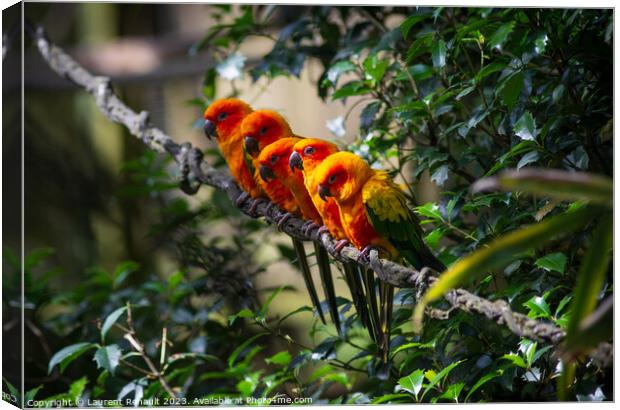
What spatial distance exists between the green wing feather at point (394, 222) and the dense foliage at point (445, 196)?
0.08 m

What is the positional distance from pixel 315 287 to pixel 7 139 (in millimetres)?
921

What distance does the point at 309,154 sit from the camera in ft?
5.91

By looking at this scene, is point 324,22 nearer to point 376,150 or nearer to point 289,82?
point 289,82

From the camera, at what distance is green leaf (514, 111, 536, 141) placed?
5.53 ft

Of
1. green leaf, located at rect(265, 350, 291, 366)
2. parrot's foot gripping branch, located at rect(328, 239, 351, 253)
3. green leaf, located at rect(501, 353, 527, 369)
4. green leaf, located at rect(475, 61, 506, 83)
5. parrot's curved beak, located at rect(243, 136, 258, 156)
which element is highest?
green leaf, located at rect(475, 61, 506, 83)

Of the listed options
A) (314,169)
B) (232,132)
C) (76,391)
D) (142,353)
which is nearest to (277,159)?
(314,169)

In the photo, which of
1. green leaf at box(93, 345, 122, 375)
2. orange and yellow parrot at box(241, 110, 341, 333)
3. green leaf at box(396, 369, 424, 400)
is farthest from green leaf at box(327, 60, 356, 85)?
green leaf at box(93, 345, 122, 375)

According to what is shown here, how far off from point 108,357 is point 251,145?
2.30ft

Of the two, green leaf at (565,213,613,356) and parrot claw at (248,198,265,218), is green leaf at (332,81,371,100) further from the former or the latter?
green leaf at (565,213,613,356)

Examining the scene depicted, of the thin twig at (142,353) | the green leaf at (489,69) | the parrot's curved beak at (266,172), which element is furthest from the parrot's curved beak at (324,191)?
the thin twig at (142,353)

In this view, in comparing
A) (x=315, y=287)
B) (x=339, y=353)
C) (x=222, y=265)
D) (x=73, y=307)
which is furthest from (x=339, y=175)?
(x=73, y=307)

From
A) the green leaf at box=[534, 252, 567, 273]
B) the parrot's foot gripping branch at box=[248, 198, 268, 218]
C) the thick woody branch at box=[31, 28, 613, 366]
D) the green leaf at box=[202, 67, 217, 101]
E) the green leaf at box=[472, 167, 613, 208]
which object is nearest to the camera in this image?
the green leaf at box=[472, 167, 613, 208]

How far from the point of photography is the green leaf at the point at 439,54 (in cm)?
178

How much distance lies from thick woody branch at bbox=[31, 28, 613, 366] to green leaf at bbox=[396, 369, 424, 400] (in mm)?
159
